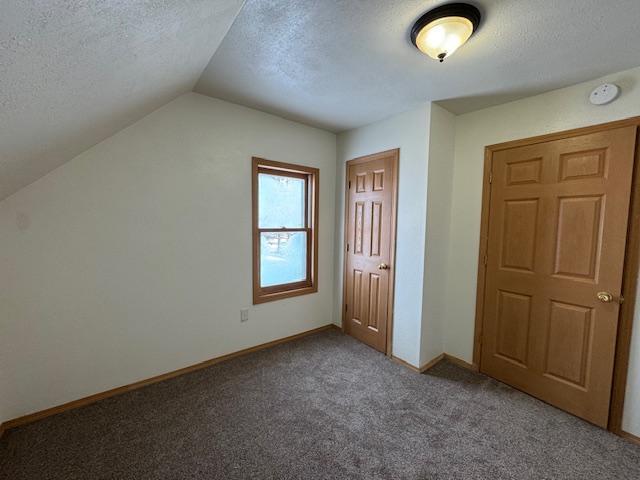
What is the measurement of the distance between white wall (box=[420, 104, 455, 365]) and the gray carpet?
1.39ft

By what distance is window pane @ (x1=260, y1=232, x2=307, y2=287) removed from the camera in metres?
2.91

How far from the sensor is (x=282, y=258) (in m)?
3.06

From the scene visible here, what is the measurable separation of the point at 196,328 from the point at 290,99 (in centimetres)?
220

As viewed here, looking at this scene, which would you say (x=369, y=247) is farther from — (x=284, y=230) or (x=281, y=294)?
(x=281, y=294)

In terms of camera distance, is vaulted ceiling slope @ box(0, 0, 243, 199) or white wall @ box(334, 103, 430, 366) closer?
vaulted ceiling slope @ box(0, 0, 243, 199)

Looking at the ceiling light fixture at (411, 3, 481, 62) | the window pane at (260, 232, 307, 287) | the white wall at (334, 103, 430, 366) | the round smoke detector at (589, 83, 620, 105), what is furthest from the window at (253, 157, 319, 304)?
the round smoke detector at (589, 83, 620, 105)

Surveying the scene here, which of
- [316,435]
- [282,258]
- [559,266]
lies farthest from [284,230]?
[559,266]

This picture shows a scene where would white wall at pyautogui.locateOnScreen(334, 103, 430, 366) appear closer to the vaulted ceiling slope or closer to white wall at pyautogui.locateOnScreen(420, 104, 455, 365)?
white wall at pyautogui.locateOnScreen(420, 104, 455, 365)

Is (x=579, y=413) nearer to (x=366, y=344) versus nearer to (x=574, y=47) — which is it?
(x=366, y=344)

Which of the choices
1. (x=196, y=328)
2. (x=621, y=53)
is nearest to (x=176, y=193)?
(x=196, y=328)

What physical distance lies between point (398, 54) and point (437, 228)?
4.88ft

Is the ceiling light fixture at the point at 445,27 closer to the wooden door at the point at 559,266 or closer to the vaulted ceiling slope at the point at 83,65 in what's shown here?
the vaulted ceiling slope at the point at 83,65

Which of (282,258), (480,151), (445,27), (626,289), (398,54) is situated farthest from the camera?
(282,258)

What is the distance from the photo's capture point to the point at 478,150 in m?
2.45
